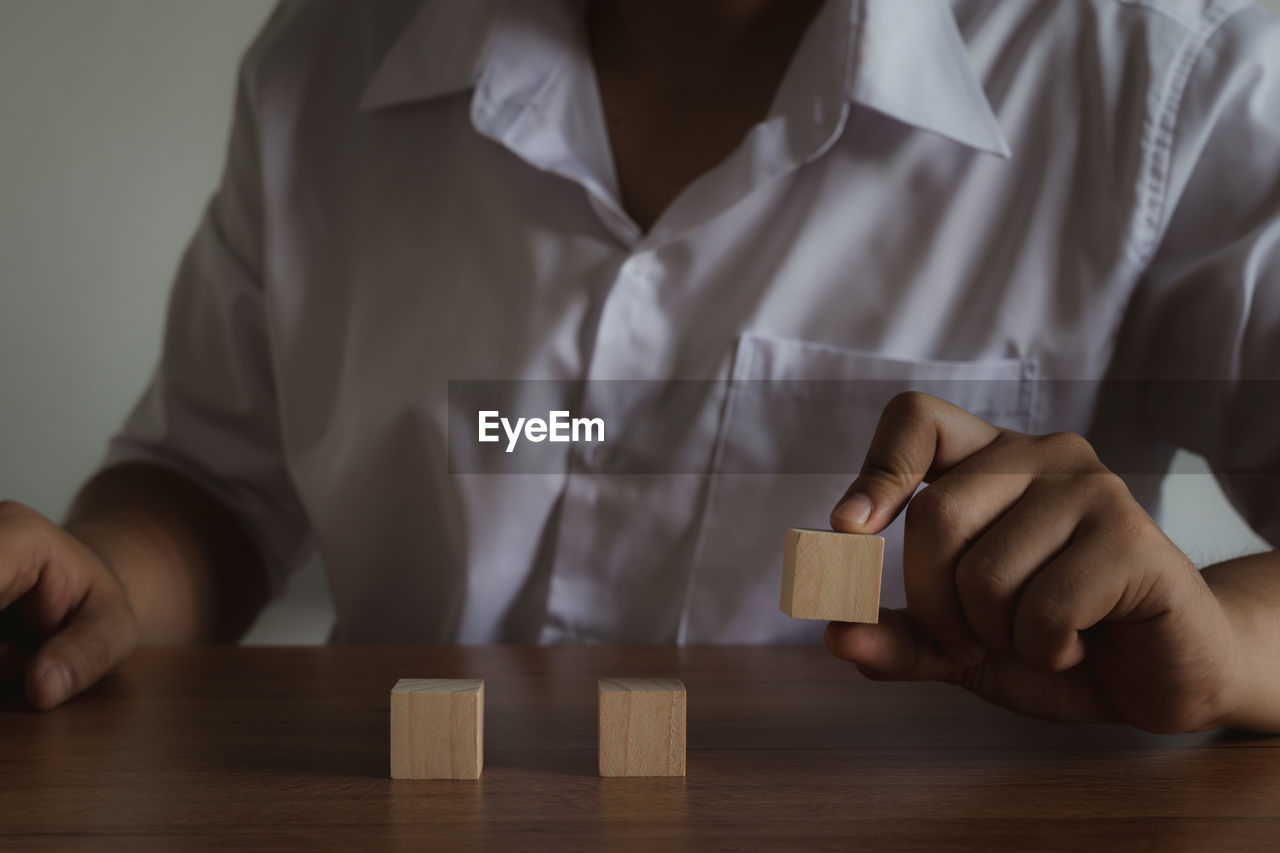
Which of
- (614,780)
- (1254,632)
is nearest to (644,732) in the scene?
(614,780)

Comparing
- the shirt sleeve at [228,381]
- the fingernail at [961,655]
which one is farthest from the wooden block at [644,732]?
the shirt sleeve at [228,381]

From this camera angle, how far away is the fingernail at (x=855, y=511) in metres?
0.31

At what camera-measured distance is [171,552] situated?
671 mm

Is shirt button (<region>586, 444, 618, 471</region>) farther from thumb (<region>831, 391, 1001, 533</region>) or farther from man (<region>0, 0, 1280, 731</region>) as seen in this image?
thumb (<region>831, 391, 1001, 533</region>)

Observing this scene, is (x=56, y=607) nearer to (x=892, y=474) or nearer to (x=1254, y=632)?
(x=892, y=474)

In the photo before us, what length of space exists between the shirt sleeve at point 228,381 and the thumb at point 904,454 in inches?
24.4

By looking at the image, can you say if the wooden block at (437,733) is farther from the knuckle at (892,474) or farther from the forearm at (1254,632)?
the forearm at (1254,632)

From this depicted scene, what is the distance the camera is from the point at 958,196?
621 mm

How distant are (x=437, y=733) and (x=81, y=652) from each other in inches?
9.0

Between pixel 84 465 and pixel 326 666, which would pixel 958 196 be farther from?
pixel 84 465

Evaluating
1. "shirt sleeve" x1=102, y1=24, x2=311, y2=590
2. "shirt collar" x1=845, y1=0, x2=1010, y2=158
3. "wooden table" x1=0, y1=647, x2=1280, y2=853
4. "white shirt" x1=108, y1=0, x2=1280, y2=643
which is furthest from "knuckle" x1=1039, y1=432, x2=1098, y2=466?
"shirt sleeve" x1=102, y1=24, x2=311, y2=590


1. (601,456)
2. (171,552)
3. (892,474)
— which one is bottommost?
(171,552)

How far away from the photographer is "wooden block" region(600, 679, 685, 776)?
31 centimetres

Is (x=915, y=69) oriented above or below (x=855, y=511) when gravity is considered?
above
